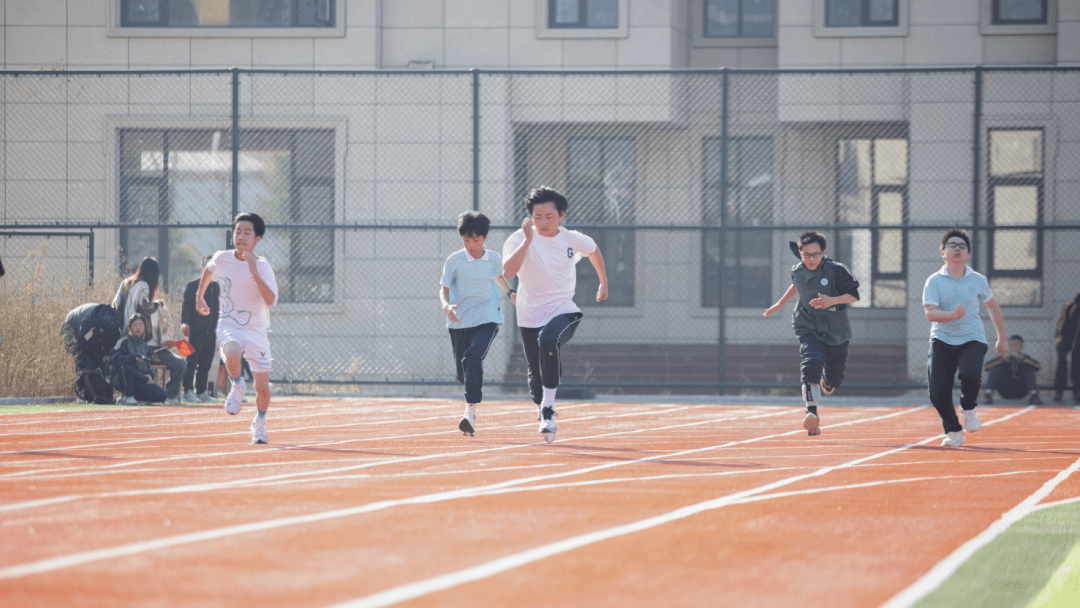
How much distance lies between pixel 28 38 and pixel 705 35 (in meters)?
12.2

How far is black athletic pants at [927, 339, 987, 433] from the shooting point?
8914 millimetres

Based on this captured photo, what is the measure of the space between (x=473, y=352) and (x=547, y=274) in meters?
0.80

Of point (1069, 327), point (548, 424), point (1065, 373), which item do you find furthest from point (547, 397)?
point (1069, 327)

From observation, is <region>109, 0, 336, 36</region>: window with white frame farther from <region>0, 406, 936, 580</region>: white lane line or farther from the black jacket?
<region>0, 406, 936, 580</region>: white lane line

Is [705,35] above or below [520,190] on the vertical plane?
above

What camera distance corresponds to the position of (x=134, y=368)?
13.4 meters

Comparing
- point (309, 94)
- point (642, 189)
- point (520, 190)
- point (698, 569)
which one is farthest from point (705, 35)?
point (698, 569)

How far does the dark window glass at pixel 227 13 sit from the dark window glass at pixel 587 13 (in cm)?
403

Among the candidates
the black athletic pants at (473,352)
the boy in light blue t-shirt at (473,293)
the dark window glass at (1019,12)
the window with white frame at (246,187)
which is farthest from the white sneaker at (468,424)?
the dark window glass at (1019,12)

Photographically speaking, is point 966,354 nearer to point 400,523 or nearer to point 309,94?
point 400,523

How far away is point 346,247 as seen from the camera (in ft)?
65.5

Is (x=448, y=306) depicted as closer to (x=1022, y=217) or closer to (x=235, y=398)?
(x=235, y=398)

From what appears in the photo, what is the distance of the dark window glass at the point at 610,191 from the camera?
73.0ft

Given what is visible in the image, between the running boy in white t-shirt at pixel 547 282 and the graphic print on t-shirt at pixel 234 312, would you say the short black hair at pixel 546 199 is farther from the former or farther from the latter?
the graphic print on t-shirt at pixel 234 312
